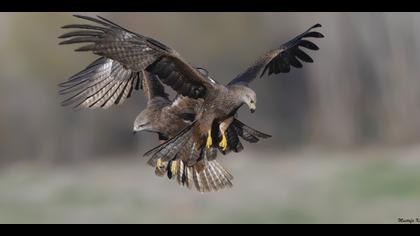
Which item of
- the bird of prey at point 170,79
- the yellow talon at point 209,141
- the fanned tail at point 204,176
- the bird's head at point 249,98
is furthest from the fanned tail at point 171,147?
the fanned tail at point 204,176

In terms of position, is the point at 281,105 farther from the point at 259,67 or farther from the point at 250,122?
the point at 259,67

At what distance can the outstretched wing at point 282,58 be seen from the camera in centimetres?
817

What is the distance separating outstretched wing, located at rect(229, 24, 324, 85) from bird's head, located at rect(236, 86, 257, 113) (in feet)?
0.83

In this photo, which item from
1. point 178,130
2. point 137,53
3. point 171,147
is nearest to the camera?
point 137,53

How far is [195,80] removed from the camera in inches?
303

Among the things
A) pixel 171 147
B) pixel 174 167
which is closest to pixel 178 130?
pixel 174 167

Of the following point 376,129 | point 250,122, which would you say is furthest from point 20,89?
point 376,129

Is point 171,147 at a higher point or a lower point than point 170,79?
lower

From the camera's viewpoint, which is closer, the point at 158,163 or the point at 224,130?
the point at 224,130

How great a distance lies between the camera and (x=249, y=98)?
757 centimetres

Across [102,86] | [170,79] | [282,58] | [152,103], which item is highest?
[282,58]

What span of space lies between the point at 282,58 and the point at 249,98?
139 cm

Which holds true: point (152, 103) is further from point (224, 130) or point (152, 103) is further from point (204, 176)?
point (224, 130)

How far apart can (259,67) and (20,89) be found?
14353 mm
